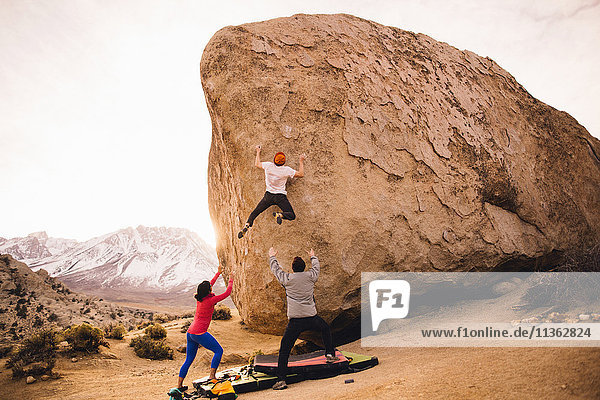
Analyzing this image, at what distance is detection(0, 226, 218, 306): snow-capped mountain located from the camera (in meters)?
52.8

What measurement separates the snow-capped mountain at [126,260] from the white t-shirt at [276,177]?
47150mm

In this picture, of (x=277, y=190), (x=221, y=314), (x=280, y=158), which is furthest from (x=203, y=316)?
(x=221, y=314)

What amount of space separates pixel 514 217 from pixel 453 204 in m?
1.81

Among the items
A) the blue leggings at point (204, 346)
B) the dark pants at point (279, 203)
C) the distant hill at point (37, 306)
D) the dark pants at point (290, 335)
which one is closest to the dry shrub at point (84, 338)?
the blue leggings at point (204, 346)

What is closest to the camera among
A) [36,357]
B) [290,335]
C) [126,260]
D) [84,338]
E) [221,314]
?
[290,335]

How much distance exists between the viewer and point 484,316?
212 inches

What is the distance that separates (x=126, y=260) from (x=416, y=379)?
68493 millimetres

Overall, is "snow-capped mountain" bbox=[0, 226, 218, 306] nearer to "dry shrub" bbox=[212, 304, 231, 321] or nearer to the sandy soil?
"dry shrub" bbox=[212, 304, 231, 321]

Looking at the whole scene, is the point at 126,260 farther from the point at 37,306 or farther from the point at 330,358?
the point at 330,358

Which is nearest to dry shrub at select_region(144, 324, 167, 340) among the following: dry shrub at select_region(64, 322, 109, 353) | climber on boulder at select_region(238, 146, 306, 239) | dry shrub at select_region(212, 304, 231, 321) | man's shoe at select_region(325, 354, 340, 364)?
dry shrub at select_region(64, 322, 109, 353)


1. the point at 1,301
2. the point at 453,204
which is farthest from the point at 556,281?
the point at 1,301

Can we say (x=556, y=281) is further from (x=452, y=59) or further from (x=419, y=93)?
(x=452, y=59)

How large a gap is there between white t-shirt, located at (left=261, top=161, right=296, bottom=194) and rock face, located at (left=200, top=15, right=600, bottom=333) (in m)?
0.34

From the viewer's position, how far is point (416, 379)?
3057mm
